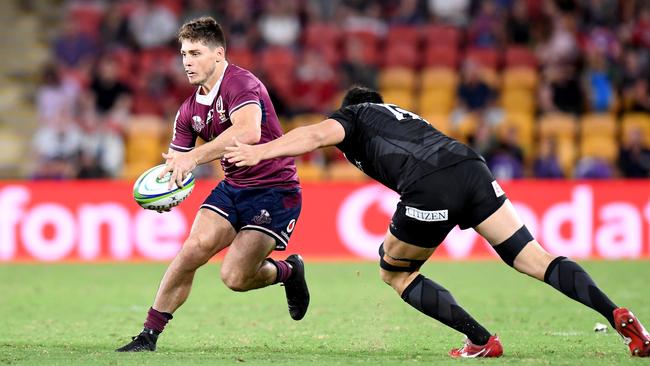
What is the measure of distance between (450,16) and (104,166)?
702 cm

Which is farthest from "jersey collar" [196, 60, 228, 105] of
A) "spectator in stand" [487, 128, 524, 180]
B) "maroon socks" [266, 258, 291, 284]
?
"spectator in stand" [487, 128, 524, 180]

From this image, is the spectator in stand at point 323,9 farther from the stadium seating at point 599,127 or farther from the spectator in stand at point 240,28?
the stadium seating at point 599,127

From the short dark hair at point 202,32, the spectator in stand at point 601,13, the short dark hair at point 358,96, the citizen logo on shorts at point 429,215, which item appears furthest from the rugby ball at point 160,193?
the spectator in stand at point 601,13

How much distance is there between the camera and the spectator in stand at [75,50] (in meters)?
20.1

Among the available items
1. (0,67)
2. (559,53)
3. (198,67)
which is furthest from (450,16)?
(198,67)

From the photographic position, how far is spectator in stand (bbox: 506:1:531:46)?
65.7 ft

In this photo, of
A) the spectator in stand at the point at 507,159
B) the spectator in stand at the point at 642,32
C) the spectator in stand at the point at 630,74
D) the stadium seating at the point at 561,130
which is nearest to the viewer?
the spectator in stand at the point at 507,159

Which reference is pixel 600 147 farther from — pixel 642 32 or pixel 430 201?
pixel 430 201

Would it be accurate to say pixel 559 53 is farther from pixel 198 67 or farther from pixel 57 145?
pixel 198 67

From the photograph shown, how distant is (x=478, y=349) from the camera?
711 centimetres

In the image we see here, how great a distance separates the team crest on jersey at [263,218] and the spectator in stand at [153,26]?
12.9 metres

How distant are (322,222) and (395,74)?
15.7 ft

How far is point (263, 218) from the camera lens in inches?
313

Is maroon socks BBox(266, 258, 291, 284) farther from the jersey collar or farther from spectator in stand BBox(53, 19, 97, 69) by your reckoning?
spectator in stand BBox(53, 19, 97, 69)
